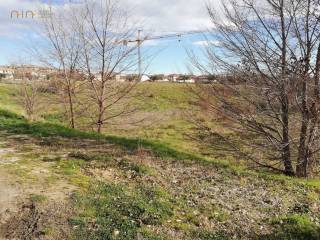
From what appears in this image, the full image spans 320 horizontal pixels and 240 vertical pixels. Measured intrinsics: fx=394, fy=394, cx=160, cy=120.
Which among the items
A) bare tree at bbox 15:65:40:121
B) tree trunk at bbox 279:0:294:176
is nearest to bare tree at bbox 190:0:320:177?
tree trunk at bbox 279:0:294:176

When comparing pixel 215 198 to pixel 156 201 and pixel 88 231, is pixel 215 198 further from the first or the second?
pixel 88 231

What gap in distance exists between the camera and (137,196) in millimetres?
6121

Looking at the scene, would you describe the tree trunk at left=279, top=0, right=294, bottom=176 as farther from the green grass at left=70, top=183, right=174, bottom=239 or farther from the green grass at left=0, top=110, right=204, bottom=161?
the green grass at left=70, top=183, right=174, bottom=239

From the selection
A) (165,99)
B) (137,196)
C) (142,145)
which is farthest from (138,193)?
(165,99)

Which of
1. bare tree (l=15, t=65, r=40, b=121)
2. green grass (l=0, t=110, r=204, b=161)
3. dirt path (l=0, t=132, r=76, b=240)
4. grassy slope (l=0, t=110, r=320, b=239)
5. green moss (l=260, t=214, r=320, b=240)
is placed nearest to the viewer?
dirt path (l=0, t=132, r=76, b=240)

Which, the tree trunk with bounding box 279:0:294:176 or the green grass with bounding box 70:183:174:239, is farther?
the tree trunk with bounding box 279:0:294:176

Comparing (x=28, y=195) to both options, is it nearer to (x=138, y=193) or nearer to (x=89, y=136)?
(x=138, y=193)

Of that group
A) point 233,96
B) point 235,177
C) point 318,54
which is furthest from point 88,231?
Answer: point 318,54

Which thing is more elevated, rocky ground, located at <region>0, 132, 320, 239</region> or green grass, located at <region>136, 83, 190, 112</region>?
green grass, located at <region>136, 83, 190, 112</region>

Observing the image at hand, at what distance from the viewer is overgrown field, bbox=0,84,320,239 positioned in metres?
5.12

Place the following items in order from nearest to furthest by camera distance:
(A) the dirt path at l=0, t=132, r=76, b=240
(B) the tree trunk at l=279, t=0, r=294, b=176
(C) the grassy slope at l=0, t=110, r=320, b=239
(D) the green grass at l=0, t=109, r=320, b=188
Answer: (A) the dirt path at l=0, t=132, r=76, b=240, (C) the grassy slope at l=0, t=110, r=320, b=239, (D) the green grass at l=0, t=109, r=320, b=188, (B) the tree trunk at l=279, t=0, r=294, b=176

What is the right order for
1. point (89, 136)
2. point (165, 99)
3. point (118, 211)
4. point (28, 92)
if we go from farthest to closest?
point (165, 99) < point (28, 92) < point (89, 136) < point (118, 211)

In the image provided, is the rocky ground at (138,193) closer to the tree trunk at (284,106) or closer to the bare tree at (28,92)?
the tree trunk at (284,106)

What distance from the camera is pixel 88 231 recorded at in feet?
16.1
